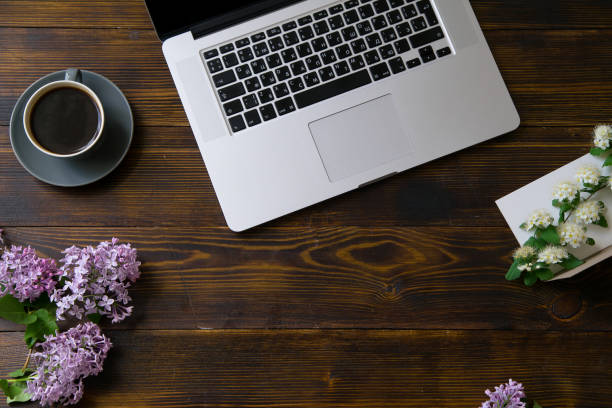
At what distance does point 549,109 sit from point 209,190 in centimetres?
58

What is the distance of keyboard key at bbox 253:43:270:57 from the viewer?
2.73ft

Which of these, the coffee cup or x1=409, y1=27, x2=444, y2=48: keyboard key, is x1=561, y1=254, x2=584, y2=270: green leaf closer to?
x1=409, y1=27, x2=444, y2=48: keyboard key

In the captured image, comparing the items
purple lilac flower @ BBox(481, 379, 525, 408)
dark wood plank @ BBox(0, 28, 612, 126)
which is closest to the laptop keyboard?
dark wood plank @ BBox(0, 28, 612, 126)

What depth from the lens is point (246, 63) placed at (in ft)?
2.72

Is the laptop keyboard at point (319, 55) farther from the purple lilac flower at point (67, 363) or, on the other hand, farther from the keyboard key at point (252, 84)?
the purple lilac flower at point (67, 363)

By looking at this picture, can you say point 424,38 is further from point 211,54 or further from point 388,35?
point 211,54

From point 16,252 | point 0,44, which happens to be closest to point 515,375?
point 16,252

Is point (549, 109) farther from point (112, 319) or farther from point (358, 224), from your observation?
point (112, 319)

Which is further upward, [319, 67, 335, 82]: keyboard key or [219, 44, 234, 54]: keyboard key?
[219, 44, 234, 54]: keyboard key

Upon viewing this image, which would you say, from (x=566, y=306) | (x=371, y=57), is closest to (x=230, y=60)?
(x=371, y=57)

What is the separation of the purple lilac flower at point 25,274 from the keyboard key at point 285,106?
0.42m

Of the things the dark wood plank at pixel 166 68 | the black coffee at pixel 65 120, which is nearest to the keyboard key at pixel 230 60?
the dark wood plank at pixel 166 68

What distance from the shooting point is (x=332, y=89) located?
0.83m

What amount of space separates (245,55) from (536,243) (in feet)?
1.78
